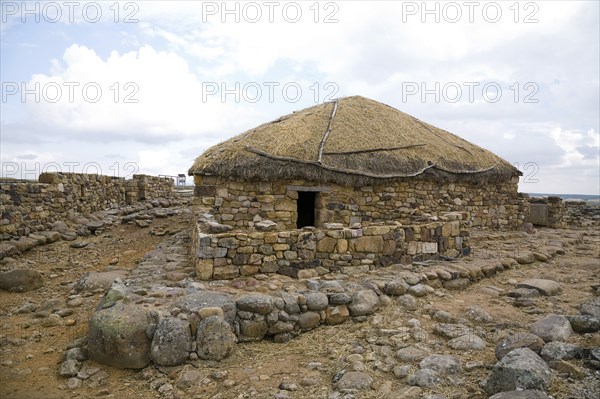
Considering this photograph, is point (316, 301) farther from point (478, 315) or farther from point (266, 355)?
point (478, 315)

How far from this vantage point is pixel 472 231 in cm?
1244

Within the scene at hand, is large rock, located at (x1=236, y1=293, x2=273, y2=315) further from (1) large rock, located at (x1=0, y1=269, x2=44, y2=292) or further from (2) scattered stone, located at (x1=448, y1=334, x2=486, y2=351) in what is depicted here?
(1) large rock, located at (x1=0, y1=269, x2=44, y2=292)

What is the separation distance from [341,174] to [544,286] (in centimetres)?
552

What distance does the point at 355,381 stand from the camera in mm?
3754

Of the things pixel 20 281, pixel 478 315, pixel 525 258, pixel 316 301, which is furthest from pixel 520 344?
pixel 20 281

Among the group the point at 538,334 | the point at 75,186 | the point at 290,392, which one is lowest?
the point at 290,392

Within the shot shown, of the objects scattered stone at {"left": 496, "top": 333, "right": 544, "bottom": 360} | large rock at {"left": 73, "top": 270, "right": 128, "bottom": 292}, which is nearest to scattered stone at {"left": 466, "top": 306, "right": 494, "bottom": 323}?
scattered stone at {"left": 496, "top": 333, "right": 544, "bottom": 360}

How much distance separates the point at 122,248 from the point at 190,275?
497 centimetres

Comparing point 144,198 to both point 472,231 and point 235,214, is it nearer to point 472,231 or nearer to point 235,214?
point 235,214

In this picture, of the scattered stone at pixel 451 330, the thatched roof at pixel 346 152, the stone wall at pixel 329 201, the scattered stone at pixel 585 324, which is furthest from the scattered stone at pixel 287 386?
the thatched roof at pixel 346 152

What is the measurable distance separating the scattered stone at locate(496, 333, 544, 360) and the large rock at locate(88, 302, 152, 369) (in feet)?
12.3

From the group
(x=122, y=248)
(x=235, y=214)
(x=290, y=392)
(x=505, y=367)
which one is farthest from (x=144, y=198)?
(x=505, y=367)

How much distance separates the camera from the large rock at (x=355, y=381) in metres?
3.70

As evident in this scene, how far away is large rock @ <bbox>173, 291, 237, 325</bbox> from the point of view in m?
4.64
